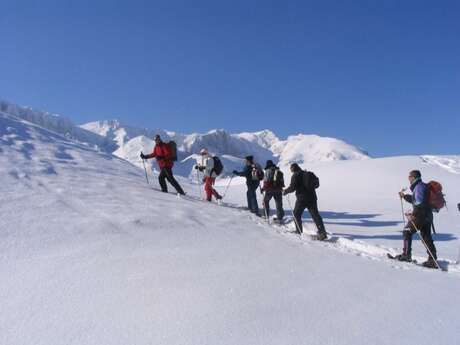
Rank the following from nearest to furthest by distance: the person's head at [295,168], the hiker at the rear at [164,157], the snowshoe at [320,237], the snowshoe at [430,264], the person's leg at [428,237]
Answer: the snowshoe at [430,264], the person's leg at [428,237], the snowshoe at [320,237], the person's head at [295,168], the hiker at the rear at [164,157]

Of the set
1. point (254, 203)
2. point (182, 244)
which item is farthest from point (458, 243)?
point (182, 244)

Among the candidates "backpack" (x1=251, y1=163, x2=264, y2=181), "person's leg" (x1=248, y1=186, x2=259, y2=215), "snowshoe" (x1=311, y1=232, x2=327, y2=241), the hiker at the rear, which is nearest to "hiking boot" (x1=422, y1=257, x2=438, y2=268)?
"snowshoe" (x1=311, y1=232, x2=327, y2=241)

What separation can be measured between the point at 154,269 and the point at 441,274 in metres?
4.37

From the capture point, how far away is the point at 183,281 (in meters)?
4.06

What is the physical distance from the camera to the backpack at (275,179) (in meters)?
9.93

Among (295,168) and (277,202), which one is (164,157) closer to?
(277,202)

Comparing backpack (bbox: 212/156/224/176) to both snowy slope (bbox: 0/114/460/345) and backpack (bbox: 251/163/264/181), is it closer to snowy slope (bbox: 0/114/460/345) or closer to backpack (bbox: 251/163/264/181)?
backpack (bbox: 251/163/264/181)

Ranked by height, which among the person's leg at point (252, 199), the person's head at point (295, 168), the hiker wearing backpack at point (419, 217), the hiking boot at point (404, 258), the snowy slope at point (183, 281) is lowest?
the snowy slope at point (183, 281)

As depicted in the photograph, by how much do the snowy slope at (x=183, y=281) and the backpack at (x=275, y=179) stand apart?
1.96 meters

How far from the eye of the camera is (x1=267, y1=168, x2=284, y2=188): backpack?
9930 millimetres

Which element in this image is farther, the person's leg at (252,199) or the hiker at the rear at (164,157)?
the person's leg at (252,199)

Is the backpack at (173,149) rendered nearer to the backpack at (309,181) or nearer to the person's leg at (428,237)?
the backpack at (309,181)

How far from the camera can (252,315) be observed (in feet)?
11.1

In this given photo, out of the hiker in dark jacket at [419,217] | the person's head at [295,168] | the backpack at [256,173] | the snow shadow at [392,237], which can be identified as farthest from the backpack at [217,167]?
the hiker in dark jacket at [419,217]
